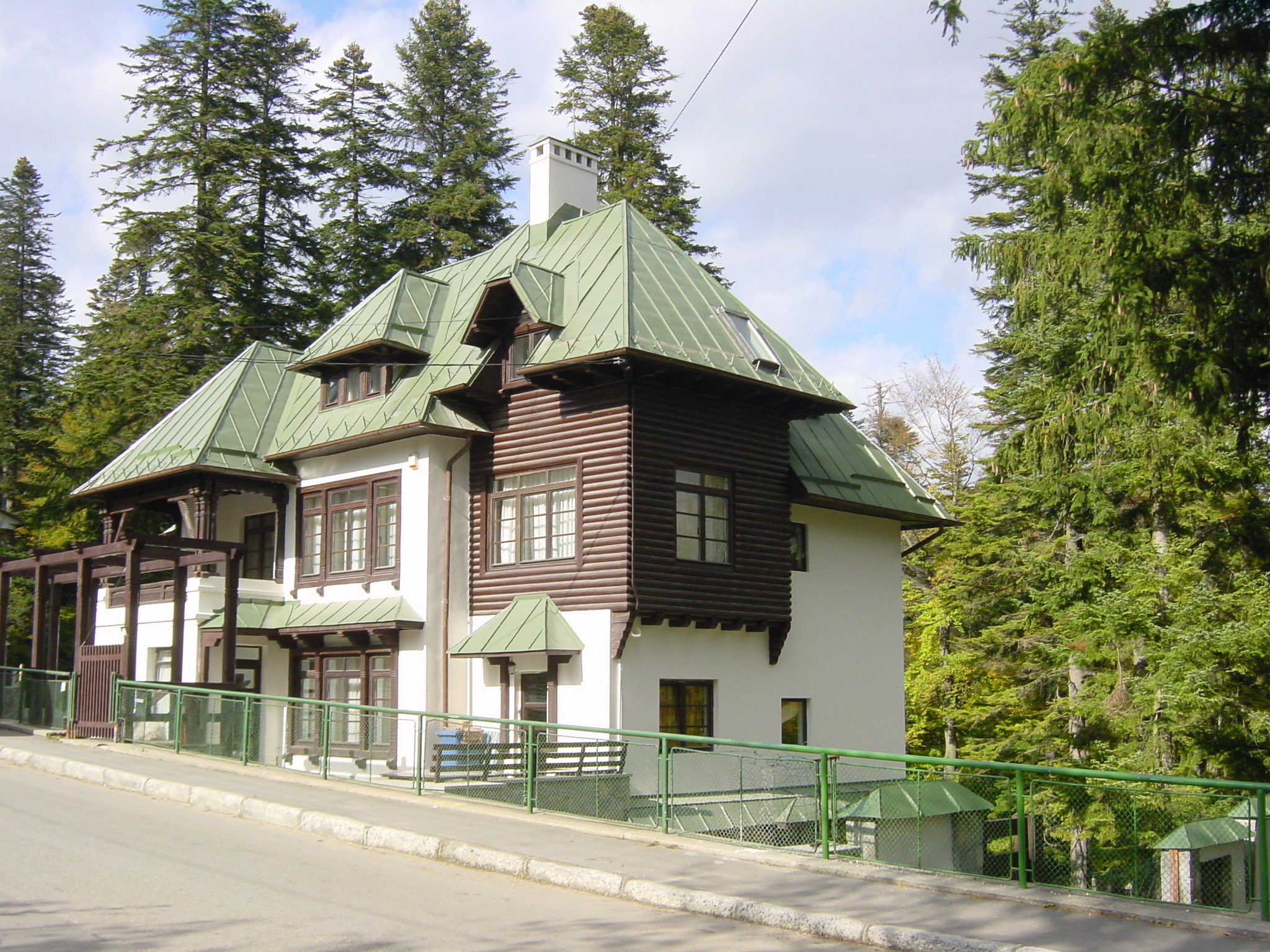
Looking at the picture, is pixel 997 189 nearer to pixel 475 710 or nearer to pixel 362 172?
pixel 362 172

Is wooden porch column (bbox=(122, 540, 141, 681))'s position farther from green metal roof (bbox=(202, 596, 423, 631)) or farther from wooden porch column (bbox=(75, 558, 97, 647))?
green metal roof (bbox=(202, 596, 423, 631))

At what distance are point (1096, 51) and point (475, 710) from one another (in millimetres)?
14843

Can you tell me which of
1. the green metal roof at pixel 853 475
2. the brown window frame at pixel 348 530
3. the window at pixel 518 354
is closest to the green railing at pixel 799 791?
the brown window frame at pixel 348 530

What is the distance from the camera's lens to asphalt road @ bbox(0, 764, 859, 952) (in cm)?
836

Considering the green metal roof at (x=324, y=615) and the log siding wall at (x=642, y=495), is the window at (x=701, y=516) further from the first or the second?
the green metal roof at (x=324, y=615)

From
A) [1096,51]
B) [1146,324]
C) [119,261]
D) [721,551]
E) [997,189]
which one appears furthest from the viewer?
[119,261]

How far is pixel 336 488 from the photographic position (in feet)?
82.5

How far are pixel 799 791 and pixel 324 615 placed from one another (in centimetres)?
1344

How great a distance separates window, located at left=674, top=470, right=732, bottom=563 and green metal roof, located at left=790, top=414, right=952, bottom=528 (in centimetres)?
215

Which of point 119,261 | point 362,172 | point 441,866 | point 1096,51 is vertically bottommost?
point 441,866

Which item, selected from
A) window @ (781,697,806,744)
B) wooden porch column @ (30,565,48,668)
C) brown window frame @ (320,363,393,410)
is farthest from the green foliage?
wooden porch column @ (30,565,48,668)

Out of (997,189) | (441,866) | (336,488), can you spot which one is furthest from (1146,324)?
(997,189)

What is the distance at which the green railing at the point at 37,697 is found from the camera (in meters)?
24.5

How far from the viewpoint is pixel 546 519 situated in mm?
21969
